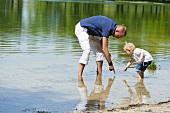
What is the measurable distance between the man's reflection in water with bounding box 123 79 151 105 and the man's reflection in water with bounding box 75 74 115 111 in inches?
15.4

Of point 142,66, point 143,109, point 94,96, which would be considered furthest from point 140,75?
point 143,109

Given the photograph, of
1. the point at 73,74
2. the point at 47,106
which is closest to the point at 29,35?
the point at 73,74

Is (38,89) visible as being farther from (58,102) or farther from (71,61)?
(71,61)

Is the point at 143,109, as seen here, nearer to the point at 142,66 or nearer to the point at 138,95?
the point at 138,95

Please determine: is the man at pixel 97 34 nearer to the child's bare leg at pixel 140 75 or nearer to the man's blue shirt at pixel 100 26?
the man's blue shirt at pixel 100 26

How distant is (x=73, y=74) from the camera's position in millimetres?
12188

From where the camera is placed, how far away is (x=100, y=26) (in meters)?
11.2

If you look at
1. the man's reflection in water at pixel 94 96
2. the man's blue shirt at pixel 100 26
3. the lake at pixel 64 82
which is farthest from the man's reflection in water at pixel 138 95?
the man's blue shirt at pixel 100 26

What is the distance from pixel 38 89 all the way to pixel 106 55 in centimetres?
181

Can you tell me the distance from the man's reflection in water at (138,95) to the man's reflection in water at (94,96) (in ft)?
1.28

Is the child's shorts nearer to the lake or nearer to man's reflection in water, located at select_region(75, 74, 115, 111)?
the lake

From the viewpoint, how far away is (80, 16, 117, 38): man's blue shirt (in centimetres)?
1104

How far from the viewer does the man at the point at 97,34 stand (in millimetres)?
11055

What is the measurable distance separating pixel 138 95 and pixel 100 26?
1707 millimetres
